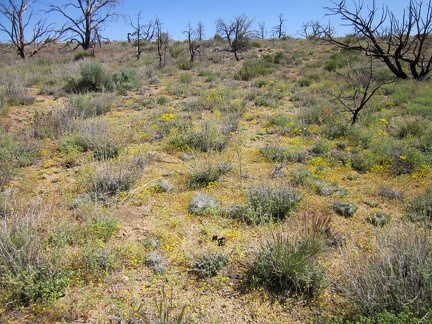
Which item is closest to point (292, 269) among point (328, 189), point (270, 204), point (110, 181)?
point (270, 204)

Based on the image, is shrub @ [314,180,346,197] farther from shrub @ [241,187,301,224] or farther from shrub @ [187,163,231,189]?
shrub @ [187,163,231,189]

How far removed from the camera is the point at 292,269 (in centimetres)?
247

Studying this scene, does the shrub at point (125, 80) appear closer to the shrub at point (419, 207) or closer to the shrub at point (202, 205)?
the shrub at point (202, 205)

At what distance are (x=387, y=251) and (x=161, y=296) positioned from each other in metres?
1.84

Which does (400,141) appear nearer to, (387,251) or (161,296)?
(387,251)

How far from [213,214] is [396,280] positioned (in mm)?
2051

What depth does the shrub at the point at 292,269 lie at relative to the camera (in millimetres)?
2471

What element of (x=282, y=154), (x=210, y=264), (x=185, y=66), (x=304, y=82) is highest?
(x=185, y=66)

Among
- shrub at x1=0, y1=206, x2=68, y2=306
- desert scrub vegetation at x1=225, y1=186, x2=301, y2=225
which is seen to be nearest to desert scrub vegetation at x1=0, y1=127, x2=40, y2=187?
shrub at x1=0, y1=206, x2=68, y2=306

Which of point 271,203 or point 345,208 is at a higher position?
point 271,203

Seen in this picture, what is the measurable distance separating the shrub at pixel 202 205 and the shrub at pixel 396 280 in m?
1.76

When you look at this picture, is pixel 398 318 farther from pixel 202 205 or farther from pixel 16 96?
pixel 16 96

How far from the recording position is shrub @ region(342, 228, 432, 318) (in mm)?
1949

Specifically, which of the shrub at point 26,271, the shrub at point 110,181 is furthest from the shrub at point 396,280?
the shrub at point 110,181
